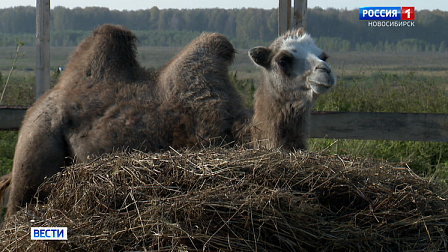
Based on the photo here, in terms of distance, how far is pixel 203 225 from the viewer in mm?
→ 2381

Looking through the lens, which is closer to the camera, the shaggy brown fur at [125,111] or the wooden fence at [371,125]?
the shaggy brown fur at [125,111]

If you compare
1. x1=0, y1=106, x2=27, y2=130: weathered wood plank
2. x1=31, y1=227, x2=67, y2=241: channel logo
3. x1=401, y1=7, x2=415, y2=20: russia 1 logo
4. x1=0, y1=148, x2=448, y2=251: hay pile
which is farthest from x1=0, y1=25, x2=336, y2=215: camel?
x1=401, y1=7, x2=415, y2=20: russia 1 logo

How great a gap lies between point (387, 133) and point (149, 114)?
2541 mm

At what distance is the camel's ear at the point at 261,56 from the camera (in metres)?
4.41

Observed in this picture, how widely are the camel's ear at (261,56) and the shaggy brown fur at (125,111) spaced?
0.28m

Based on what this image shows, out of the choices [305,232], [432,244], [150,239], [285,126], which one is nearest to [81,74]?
[285,126]

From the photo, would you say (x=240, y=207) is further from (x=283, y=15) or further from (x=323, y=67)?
(x=283, y=15)

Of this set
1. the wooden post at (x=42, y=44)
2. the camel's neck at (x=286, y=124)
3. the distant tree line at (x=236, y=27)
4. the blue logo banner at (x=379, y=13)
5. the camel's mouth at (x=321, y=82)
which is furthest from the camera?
the distant tree line at (x=236, y=27)

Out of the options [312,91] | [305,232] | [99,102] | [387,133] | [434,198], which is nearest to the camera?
[305,232]

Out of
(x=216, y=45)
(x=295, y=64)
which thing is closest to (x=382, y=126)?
(x=295, y=64)

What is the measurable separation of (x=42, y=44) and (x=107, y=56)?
1.59 metres

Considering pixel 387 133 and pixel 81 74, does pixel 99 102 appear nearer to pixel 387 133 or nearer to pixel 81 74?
pixel 81 74

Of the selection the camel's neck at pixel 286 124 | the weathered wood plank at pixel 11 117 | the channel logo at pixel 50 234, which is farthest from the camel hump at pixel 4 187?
the camel's neck at pixel 286 124

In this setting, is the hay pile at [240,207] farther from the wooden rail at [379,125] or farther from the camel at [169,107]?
the wooden rail at [379,125]
